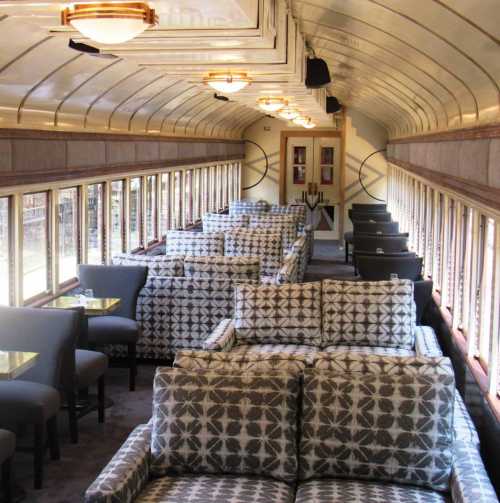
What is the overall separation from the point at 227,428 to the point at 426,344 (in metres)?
2.53

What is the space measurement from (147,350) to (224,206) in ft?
35.7

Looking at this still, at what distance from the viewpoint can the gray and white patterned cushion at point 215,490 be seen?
3.60m

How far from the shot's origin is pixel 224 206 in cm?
1886

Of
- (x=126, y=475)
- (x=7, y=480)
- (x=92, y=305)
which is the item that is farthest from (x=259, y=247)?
(x=126, y=475)

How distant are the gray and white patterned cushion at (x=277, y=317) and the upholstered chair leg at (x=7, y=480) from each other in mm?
2068

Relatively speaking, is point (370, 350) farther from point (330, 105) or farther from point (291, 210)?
point (291, 210)

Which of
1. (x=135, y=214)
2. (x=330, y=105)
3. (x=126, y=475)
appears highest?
(x=330, y=105)

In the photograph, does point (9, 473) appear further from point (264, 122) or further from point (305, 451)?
point (264, 122)

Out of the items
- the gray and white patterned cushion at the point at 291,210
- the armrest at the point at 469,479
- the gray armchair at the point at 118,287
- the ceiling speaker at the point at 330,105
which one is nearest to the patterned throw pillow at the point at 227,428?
the armrest at the point at 469,479

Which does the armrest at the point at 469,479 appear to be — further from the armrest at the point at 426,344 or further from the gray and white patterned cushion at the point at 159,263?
the gray and white patterned cushion at the point at 159,263

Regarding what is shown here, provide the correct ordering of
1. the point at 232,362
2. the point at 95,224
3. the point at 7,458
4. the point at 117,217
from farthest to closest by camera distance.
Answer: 1. the point at 117,217
2. the point at 95,224
3. the point at 7,458
4. the point at 232,362

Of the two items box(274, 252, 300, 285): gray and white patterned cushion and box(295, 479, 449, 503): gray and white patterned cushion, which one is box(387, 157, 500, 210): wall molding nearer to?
box(274, 252, 300, 285): gray and white patterned cushion

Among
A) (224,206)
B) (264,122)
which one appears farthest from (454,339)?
(264,122)

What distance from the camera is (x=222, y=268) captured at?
8102mm
